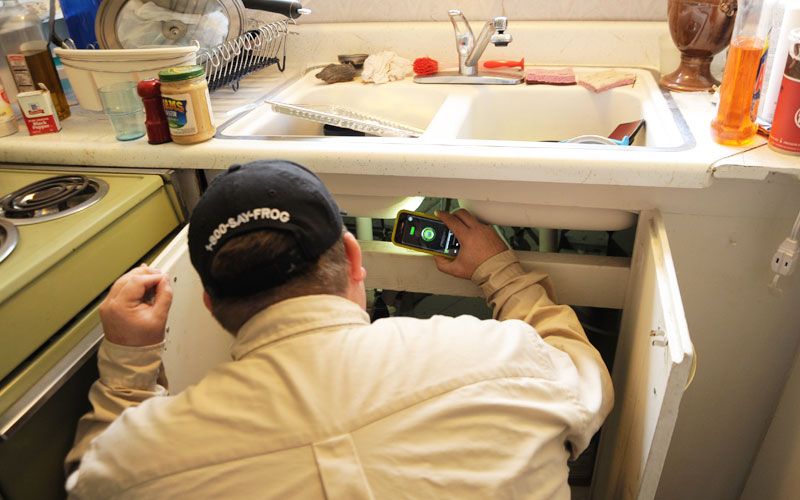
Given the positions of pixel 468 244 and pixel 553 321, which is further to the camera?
pixel 468 244

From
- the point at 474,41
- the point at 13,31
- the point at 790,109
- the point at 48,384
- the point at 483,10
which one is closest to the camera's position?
the point at 48,384

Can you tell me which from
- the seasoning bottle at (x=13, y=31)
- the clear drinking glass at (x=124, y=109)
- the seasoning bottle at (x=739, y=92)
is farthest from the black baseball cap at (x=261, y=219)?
the seasoning bottle at (x=13, y=31)

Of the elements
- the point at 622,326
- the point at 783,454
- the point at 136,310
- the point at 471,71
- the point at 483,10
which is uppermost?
the point at 483,10

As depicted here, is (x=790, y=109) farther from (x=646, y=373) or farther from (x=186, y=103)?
(x=186, y=103)

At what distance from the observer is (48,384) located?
70 centimetres

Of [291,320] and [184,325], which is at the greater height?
[291,320]

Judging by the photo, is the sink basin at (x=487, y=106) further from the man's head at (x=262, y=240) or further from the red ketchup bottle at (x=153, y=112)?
the man's head at (x=262, y=240)

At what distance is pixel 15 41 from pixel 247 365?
3.80ft

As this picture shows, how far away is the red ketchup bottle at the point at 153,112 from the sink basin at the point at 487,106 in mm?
153

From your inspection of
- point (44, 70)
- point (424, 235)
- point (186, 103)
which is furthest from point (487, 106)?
point (44, 70)

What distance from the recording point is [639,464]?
73cm

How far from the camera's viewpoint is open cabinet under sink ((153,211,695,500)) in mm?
658

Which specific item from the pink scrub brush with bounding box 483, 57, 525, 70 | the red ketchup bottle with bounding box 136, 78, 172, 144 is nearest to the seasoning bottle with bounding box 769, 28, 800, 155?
the pink scrub brush with bounding box 483, 57, 525, 70

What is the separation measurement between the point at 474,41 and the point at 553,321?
789mm
